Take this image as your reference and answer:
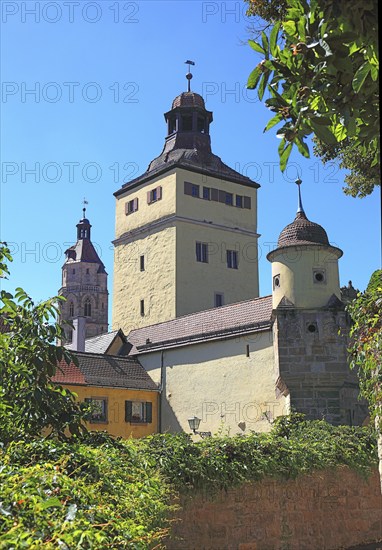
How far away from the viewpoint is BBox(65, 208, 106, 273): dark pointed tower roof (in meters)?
87.9

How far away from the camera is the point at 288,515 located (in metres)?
11.5

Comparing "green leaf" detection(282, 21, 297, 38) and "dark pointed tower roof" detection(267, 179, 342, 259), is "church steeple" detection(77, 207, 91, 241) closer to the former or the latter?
"dark pointed tower roof" detection(267, 179, 342, 259)

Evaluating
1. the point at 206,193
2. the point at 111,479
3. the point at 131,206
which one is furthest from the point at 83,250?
the point at 111,479

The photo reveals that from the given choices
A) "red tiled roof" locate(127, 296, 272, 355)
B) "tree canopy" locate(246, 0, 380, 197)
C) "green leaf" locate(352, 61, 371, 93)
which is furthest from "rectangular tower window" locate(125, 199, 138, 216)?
"green leaf" locate(352, 61, 371, 93)

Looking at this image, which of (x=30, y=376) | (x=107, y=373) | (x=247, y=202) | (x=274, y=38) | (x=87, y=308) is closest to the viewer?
(x=274, y=38)

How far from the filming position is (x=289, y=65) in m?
3.73

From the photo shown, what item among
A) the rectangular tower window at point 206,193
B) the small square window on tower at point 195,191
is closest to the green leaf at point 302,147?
the small square window on tower at point 195,191

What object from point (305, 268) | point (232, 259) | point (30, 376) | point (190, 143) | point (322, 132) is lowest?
point (30, 376)

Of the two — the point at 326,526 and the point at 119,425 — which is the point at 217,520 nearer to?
the point at 326,526

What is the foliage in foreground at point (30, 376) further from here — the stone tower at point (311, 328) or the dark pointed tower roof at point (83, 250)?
the dark pointed tower roof at point (83, 250)

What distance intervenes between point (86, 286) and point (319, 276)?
2593 inches

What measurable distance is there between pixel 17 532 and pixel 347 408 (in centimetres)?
1956

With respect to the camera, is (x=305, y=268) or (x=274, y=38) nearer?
(x=274, y=38)

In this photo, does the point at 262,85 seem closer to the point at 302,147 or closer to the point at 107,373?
the point at 302,147
